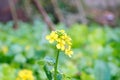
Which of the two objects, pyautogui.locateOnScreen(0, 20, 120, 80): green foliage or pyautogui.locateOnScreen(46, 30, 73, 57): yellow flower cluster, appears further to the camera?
pyautogui.locateOnScreen(0, 20, 120, 80): green foliage

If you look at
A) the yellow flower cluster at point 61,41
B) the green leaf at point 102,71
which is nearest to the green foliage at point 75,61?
the green leaf at point 102,71

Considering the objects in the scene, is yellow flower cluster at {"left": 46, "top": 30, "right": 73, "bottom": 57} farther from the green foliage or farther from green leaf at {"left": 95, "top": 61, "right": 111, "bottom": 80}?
green leaf at {"left": 95, "top": 61, "right": 111, "bottom": 80}

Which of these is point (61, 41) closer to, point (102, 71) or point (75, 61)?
point (102, 71)

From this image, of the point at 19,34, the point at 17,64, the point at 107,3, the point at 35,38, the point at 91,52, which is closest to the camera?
the point at 17,64

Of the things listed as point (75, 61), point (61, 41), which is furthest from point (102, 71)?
point (61, 41)

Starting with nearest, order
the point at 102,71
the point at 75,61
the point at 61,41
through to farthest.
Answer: the point at 61,41, the point at 102,71, the point at 75,61

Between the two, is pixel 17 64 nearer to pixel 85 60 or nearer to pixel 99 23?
pixel 85 60

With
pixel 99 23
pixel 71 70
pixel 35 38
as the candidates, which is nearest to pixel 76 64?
pixel 71 70

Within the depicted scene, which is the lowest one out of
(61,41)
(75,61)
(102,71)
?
(61,41)

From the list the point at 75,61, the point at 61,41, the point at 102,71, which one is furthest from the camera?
the point at 75,61

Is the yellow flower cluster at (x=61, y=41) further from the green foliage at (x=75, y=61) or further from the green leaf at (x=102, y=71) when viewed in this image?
the green leaf at (x=102, y=71)

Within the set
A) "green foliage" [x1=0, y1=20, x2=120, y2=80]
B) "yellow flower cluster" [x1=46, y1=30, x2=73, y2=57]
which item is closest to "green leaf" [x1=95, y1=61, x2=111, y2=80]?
"green foliage" [x1=0, y1=20, x2=120, y2=80]
